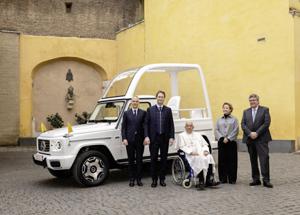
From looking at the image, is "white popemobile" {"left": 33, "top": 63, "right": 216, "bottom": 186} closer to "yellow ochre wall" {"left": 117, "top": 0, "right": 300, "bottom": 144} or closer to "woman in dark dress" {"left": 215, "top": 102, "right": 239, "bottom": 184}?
"woman in dark dress" {"left": 215, "top": 102, "right": 239, "bottom": 184}

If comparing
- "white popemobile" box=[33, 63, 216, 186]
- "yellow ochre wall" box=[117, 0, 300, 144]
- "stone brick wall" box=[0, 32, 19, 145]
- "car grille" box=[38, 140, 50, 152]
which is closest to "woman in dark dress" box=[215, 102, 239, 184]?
"white popemobile" box=[33, 63, 216, 186]

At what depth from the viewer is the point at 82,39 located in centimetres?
2088

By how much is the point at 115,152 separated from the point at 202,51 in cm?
819

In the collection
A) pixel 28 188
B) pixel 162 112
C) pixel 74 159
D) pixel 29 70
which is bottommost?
pixel 28 188

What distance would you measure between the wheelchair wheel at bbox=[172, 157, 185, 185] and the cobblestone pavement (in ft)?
0.55

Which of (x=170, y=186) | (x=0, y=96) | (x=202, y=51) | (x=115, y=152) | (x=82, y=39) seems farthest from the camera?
(x=82, y=39)

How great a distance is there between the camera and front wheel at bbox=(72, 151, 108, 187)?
8.50 metres

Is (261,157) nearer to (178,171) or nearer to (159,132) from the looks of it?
(178,171)

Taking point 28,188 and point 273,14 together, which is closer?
point 28,188

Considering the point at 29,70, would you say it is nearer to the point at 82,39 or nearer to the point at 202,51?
the point at 82,39

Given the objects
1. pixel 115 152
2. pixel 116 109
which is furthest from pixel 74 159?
pixel 116 109

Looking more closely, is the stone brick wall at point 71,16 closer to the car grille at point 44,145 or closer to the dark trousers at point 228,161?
the car grille at point 44,145

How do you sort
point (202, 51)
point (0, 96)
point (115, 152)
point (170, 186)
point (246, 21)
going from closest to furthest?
1. point (170, 186)
2. point (115, 152)
3. point (246, 21)
4. point (202, 51)
5. point (0, 96)

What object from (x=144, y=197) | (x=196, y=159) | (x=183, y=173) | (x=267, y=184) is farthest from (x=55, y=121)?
(x=267, y=184)
